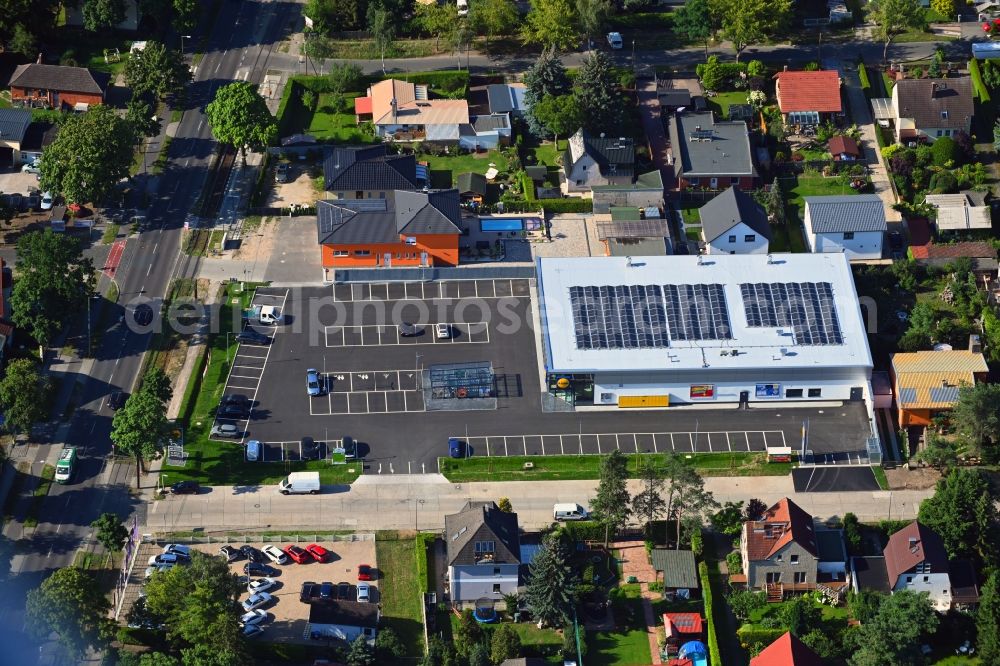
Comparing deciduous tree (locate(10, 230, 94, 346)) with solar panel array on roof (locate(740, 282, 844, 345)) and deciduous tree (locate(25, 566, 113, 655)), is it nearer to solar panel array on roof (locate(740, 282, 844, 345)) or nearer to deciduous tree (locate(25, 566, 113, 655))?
deciduous tree (locate(25, 566, 113, 655))

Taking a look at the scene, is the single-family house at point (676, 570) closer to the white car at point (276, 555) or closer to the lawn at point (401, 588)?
Result: the lawn at point (401, 588)

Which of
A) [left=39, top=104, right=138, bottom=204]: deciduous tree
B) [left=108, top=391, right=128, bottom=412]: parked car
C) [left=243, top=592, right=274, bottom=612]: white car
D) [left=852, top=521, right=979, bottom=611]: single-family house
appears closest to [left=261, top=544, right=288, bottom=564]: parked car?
[left=243, top=592, right=274, bottom=612]: white car

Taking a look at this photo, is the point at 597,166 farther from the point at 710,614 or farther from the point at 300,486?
the point at 710,614

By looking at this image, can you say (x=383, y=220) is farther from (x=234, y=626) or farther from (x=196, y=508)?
(x=234, y=626)

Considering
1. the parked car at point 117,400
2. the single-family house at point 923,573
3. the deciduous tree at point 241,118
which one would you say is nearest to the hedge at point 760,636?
the single-family house at point 923,573

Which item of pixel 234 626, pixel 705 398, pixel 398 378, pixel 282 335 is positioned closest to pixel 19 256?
pixel 282 335

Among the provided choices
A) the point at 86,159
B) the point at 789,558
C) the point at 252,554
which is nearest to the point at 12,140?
the point at 86,159
